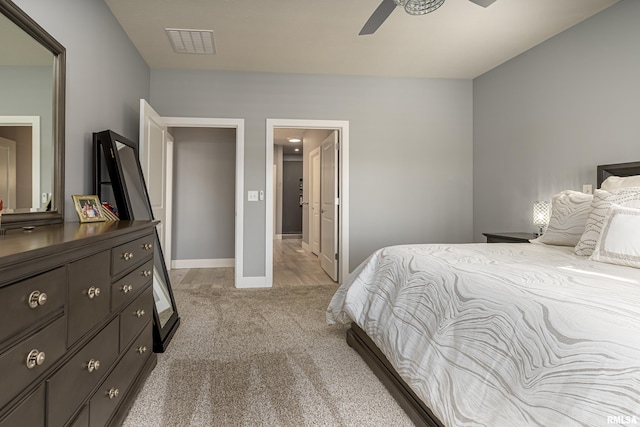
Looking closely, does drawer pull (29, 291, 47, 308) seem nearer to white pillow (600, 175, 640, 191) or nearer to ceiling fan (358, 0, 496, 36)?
ceiling fan (358, 0, 496, 36)

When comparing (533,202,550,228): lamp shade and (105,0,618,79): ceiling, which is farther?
(533,202,550,228): lamp shade

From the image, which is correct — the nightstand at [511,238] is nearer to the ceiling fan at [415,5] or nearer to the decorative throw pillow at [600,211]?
the decorative throw pillow at [600,211]

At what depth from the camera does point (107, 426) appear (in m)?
1.42

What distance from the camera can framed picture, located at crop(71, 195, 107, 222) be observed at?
2082 millimetres

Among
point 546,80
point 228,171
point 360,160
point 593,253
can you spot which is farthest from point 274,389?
point 228,171

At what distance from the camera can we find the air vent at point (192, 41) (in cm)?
322

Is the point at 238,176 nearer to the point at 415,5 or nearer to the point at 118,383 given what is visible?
the point at 415,5

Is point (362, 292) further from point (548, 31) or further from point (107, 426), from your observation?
point (548, 31)

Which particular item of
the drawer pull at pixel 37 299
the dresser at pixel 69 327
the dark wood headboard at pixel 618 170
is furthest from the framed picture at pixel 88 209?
the dark wood headboard at pixel 618 170

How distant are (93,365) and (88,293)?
0.26 metres

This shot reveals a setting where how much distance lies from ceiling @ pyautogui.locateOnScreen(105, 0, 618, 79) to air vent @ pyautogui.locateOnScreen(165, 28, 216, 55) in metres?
0.07

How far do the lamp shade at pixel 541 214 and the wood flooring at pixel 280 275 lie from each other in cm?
232

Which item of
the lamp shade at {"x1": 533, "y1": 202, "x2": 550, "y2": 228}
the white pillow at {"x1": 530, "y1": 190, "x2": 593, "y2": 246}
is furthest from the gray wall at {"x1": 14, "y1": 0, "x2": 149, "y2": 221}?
the lamp shade at {"x1": 533, "y1": 202, "x2": 550, "y2": 228}

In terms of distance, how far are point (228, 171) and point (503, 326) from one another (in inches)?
198
